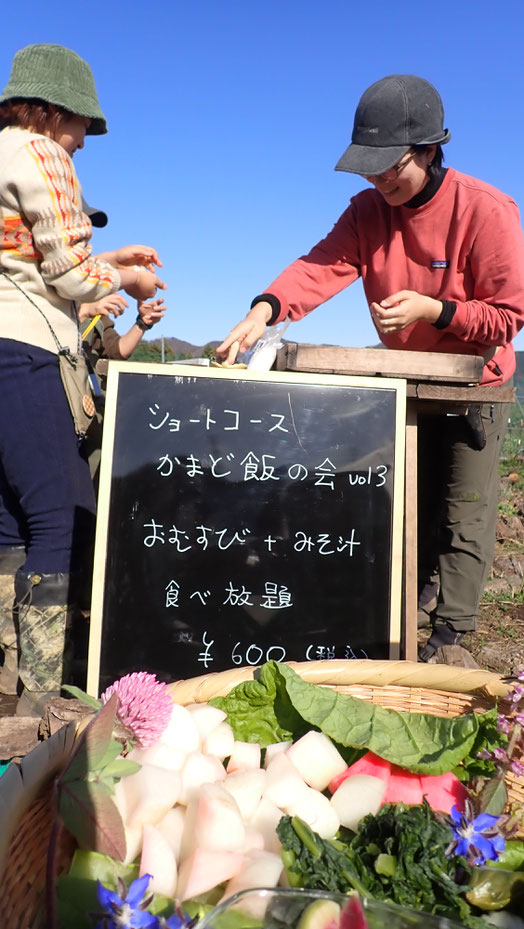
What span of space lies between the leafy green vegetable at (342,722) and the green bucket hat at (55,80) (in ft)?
6.46

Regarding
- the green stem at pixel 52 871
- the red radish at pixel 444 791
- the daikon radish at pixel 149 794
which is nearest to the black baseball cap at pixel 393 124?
the red radish at pixel 444 791

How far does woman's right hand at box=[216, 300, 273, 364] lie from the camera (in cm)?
265

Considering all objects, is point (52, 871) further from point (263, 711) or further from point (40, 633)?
point (40, 633)

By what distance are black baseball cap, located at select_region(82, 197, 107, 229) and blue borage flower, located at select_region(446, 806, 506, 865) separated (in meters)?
3.03

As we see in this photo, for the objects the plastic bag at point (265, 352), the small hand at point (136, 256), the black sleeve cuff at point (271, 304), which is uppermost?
the small hand at point (136, 256)

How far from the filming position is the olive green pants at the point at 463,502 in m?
3.03

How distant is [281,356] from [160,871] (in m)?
1.77

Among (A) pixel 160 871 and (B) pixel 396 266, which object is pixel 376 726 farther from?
(B) pixel 396 266

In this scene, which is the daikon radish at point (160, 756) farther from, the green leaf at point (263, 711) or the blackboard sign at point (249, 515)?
the blackboard sign at point (249, 515)

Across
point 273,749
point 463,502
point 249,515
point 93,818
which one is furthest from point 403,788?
point 463,502

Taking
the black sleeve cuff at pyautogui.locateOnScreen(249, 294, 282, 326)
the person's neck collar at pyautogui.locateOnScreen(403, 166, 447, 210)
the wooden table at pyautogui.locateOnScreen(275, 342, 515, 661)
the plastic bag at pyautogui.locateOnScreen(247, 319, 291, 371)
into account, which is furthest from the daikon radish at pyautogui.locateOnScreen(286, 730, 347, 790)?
the person's neck collar at pyautogui.locateOnScreen(403, 166, 447, 210)

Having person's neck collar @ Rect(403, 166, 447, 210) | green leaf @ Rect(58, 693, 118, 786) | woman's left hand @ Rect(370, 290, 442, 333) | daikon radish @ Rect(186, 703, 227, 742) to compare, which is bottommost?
daikon radish @ Rect(186, 703, 227, 742)

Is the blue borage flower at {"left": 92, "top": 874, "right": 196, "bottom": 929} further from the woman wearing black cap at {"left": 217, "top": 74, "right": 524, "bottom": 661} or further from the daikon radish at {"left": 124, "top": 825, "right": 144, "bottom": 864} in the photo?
the woman wearing black cap at {"left": 217, "top": 74, "right": 524, "bottom": 661}

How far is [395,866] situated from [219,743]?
1.28ft
